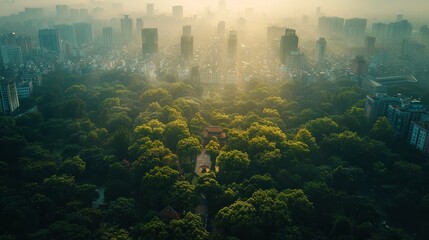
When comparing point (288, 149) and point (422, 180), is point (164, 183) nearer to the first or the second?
point (288, 149)

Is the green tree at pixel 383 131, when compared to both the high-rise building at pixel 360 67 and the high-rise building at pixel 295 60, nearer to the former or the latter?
the high-rise building at pixel 360 67

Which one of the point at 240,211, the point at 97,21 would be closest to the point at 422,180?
the point at 240,211

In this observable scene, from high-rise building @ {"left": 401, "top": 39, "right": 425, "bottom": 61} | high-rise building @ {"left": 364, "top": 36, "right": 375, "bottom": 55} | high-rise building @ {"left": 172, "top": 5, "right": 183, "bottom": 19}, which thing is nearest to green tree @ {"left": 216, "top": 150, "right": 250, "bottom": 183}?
high-rise building @ {"left": 364, "top": 36, "right": 375, "bottom": 55}

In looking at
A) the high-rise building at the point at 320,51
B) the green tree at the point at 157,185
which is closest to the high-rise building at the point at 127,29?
the high-rise building at the point at 320,51

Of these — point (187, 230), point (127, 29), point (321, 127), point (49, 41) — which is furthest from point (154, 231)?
point (127, 29)

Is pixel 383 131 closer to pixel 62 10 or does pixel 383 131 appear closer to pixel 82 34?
pixel 82 34
